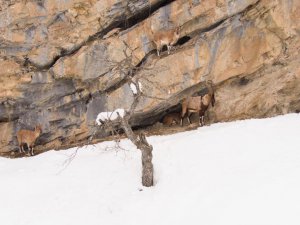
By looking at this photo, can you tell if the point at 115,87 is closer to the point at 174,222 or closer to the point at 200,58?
the point at 200,58

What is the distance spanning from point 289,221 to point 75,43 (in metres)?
13.3

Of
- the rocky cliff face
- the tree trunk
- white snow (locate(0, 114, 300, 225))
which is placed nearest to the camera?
white snow (locate(0, 114, 300, 225))

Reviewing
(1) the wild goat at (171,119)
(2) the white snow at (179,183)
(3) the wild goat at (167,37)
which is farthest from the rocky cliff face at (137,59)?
(2) the white snow at (179,183)

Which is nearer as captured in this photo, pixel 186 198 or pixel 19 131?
pixel 186 198

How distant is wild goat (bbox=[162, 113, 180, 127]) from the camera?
22.5 meters

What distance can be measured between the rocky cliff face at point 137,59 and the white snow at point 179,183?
2031 mm

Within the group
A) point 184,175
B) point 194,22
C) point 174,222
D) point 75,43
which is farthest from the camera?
point 75,43

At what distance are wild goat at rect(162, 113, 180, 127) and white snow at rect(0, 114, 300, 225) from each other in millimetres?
2142

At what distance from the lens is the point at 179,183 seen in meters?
16.0

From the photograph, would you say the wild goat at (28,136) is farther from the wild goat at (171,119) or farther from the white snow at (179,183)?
the wild goat at (171,119)

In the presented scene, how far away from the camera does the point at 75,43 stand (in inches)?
835

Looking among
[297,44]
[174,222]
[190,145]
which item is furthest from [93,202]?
[297,44]

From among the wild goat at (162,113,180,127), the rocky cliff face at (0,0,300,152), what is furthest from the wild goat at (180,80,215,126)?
the wild goat at (162,113,180,127)

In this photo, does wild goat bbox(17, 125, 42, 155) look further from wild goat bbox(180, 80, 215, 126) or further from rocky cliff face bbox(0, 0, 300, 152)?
wild goat bbox(180, 80, 215, 126)
